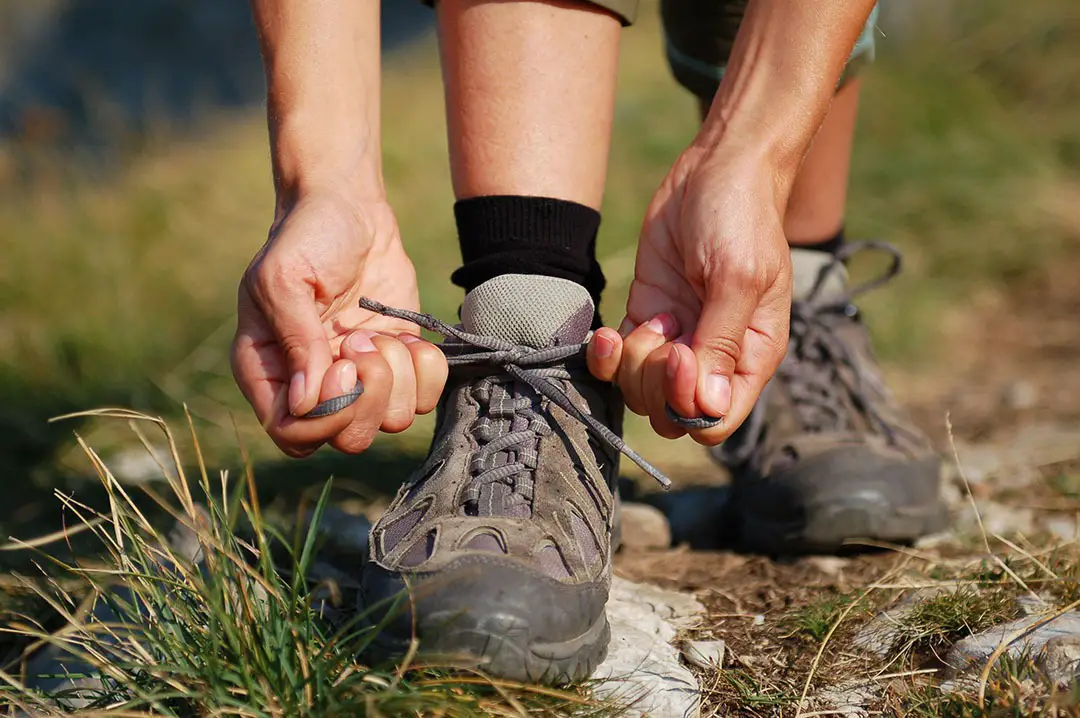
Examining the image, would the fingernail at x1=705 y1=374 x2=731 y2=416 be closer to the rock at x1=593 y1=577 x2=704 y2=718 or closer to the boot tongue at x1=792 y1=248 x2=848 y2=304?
the rock at x1=593 y1=577 x2=704 y2=718

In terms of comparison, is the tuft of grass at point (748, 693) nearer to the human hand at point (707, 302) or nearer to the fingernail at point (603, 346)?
the human hand at point (707, 302)

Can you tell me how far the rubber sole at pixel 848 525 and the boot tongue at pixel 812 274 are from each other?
1.40ft

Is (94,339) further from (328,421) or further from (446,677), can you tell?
(446,677)

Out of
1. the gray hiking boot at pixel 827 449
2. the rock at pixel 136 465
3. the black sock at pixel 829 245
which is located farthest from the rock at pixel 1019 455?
the rock at pixel 136 465

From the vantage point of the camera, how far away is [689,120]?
487 cm

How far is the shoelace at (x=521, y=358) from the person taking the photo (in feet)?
4.52

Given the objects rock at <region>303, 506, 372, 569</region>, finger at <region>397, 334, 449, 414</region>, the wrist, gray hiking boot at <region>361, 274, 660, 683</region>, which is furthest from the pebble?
the wrist

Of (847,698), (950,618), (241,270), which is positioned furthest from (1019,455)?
(241,270)

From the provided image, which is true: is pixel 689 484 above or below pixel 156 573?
below

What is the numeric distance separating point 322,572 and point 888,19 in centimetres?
470

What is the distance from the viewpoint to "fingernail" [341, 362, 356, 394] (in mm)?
1184

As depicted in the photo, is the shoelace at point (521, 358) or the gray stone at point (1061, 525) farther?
the gray stone at point (1061, 525)

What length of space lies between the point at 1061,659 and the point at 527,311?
2.46 ft

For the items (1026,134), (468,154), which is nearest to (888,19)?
(1026,134)
